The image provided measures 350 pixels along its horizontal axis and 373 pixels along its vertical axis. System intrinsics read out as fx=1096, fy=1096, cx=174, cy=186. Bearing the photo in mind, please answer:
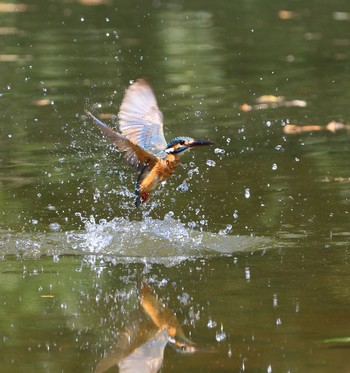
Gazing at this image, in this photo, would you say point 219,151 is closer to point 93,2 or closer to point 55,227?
point 55,227

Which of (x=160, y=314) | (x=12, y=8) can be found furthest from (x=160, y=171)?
(x=12, y=8)

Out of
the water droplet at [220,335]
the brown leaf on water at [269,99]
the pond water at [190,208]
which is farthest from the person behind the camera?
the brown leaf on water at [269,99]

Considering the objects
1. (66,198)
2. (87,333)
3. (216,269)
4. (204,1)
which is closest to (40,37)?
(204,1)

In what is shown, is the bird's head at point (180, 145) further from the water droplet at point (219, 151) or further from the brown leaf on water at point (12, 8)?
the brown leaf on water at point (12, 8)

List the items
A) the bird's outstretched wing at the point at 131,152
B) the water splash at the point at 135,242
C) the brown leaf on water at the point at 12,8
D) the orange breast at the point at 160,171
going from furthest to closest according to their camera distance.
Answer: the brown leaf on water at the point at 12,8, the water splash at the point at 135,242, the orange breast at the point at 160,171, the bird's outstretched wing at the point at 131,152

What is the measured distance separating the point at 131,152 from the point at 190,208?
1.32 meters

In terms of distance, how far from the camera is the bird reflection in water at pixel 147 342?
4.46 meters

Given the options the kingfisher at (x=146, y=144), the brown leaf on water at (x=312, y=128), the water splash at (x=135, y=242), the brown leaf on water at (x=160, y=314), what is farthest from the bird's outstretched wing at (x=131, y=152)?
the brown leaf on water at (x=312, y=128)

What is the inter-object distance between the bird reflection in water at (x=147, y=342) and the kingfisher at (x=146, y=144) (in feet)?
3.57

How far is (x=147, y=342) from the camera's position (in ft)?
15.7

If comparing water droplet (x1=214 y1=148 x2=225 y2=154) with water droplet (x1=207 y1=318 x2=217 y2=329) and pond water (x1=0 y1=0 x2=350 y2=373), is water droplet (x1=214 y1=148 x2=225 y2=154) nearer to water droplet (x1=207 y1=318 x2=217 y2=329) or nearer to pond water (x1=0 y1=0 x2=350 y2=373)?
pond water (x1=0 y1=0 x2=350 y2=373)

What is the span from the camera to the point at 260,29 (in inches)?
644

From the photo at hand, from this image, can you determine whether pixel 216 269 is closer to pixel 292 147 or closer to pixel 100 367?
pixel 100 367

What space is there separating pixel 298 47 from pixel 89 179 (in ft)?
23.1
